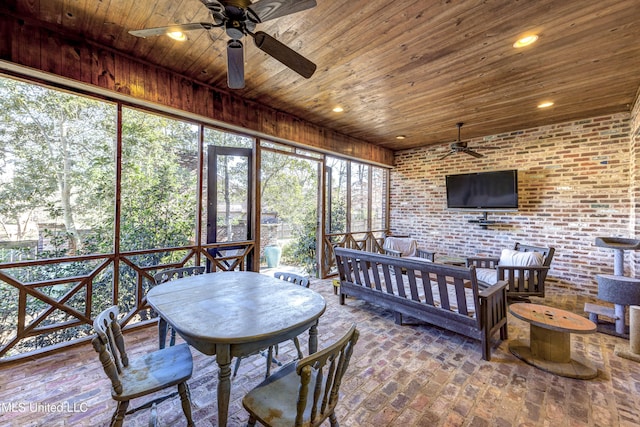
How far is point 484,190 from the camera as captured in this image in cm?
493

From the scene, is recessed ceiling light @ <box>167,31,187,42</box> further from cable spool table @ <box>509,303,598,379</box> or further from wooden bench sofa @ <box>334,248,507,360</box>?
cable spool table @ <box>509,303,598,379</box>

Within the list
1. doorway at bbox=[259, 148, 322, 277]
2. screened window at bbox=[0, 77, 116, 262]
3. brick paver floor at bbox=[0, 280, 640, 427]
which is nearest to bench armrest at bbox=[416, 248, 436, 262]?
doorway at bbox=[259, 148, 322, 277]

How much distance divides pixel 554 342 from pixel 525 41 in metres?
2.63

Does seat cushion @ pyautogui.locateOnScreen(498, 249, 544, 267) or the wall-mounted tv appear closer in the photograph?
seat cushion @ pyautogui.locateOnScreen(498, 249, 544, 267)

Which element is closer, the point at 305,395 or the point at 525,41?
the point at 305,395

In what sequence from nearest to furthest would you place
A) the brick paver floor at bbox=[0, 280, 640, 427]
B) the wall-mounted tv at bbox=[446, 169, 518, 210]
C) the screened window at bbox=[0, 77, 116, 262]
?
the brick paver floor at bbox=[0, 280, 640, 427], the screened window at bbox=[0, 77, 116, 262], the wall-mounted tv at bbox=[446, 169, 518, 210]

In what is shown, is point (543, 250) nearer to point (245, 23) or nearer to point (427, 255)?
point (427, 255)

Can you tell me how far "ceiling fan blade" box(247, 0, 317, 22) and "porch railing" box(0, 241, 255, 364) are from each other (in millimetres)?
2740

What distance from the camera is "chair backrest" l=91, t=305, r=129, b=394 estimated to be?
50.0 inches

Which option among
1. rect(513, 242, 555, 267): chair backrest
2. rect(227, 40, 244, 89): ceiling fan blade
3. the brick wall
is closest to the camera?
rect(227, 40, 244, 89): ceiling fan blade

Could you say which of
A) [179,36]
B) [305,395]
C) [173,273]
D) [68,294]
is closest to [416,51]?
[179,36]

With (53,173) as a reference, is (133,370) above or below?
below

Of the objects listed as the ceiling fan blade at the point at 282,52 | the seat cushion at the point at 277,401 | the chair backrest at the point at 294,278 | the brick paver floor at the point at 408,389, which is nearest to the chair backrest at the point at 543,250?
the brick paver floor at the point at 408,389

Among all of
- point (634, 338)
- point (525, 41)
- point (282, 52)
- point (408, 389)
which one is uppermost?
point (525, 41)
